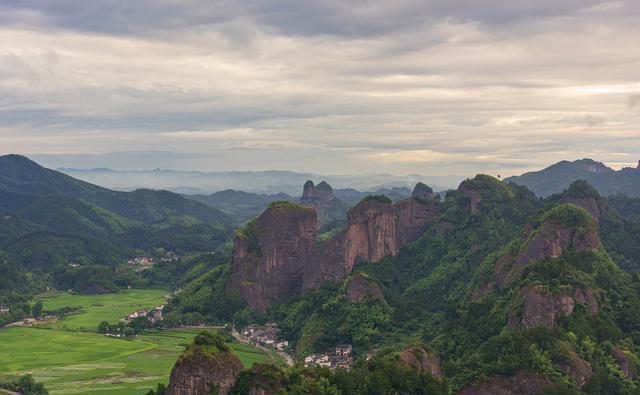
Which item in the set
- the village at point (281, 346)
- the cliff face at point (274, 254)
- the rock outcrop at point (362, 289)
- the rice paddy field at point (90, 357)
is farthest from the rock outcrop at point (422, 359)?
the cliff face at point (274, 254)

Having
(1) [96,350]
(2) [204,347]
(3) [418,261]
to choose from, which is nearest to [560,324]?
(2) [204,347]

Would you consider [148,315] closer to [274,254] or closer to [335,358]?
[274,254]

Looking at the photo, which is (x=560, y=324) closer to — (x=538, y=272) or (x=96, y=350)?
(x=538, y=272)

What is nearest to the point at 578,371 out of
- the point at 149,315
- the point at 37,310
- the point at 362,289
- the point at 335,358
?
the point at 335,358

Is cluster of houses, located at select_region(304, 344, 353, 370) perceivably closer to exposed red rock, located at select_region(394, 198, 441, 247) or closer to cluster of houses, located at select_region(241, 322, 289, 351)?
cluster of houses, located at select_region(241, 322, 289, 351)

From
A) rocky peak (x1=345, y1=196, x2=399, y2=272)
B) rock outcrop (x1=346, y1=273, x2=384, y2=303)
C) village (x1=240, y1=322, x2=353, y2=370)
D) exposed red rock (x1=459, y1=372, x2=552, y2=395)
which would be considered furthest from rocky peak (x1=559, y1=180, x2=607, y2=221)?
exposed red rock (x1=459, y1=372, x2=552, y2=395)

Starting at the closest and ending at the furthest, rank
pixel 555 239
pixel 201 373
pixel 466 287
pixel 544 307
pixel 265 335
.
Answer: pixel 201 373 → pixel 544 307 → pixel 555 239 → pixel 466 287 → pixel 265 335

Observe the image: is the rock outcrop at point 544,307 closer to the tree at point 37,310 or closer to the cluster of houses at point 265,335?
the cluster of houses at point 265,335
